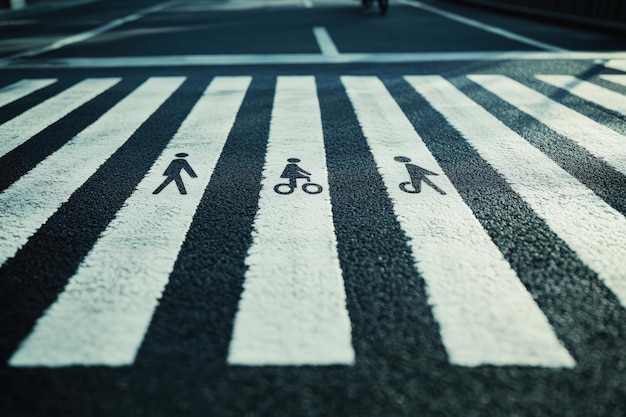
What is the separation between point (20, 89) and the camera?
5.89 m

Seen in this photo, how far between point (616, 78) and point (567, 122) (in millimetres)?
2447

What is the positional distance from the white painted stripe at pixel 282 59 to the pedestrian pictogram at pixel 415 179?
14.1ft

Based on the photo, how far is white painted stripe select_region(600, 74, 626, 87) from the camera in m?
5.99

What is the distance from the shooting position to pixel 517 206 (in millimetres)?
2893

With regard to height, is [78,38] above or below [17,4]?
below

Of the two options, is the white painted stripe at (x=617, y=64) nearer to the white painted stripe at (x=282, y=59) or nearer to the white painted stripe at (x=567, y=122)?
the white painted stripe at (x=282, y=59)

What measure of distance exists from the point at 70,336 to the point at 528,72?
6.38 m

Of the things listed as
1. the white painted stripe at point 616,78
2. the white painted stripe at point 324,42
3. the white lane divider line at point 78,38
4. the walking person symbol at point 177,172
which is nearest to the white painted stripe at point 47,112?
the walking person symbol at point 177,172

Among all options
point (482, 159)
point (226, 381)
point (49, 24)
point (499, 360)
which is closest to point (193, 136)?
→ point (482, 159)

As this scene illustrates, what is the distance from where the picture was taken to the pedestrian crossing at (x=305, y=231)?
181 centimetres

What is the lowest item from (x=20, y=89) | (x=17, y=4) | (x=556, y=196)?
(x=556, y=196)

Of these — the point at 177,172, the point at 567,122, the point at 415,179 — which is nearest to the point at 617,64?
the point at 567,122

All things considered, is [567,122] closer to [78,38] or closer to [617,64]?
[617,64]

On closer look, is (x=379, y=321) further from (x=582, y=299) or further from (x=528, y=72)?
(x=528, y=72)
